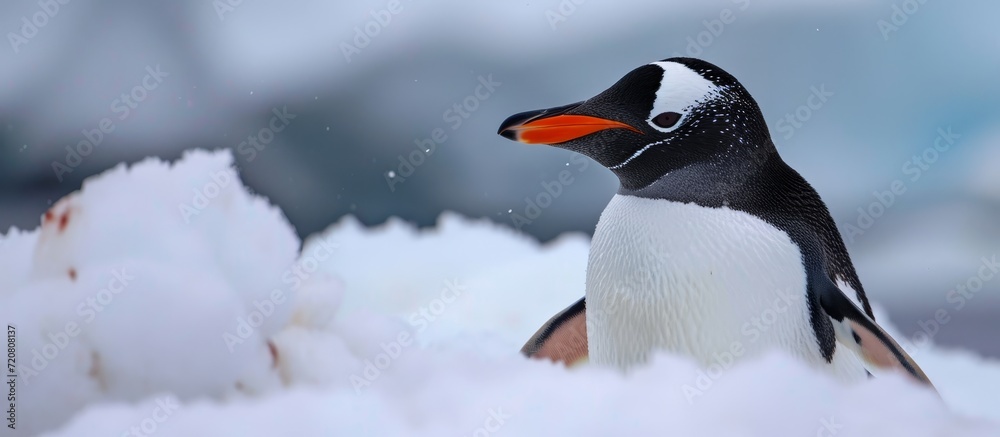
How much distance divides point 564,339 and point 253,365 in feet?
1.76

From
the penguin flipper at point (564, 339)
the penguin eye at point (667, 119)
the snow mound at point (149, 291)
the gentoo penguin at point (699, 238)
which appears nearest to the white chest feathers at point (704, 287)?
the gentoo penguin at point (699, 238)

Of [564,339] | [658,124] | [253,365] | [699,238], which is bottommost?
[564,339]

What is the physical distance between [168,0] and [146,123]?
261 millimetres

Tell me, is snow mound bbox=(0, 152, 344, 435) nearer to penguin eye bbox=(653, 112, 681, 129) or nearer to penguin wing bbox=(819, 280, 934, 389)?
penguin eye bbox=(653, 112, 681, 129)

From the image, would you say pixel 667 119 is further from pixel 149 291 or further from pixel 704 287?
pixel 149 291

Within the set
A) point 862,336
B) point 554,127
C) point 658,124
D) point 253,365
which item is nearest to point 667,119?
point 658,124

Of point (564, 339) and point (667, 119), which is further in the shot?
point (564, 339)

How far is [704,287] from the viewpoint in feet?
3.26

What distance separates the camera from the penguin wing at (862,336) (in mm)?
1013

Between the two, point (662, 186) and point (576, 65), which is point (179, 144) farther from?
point (662, 186)

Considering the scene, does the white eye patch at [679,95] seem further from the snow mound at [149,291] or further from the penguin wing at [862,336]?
the snow mound at [149,291]

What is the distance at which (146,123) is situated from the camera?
1.59 m

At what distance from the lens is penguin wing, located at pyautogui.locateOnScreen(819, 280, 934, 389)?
1.01 metres

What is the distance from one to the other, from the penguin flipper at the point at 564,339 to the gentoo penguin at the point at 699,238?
0.77ft
